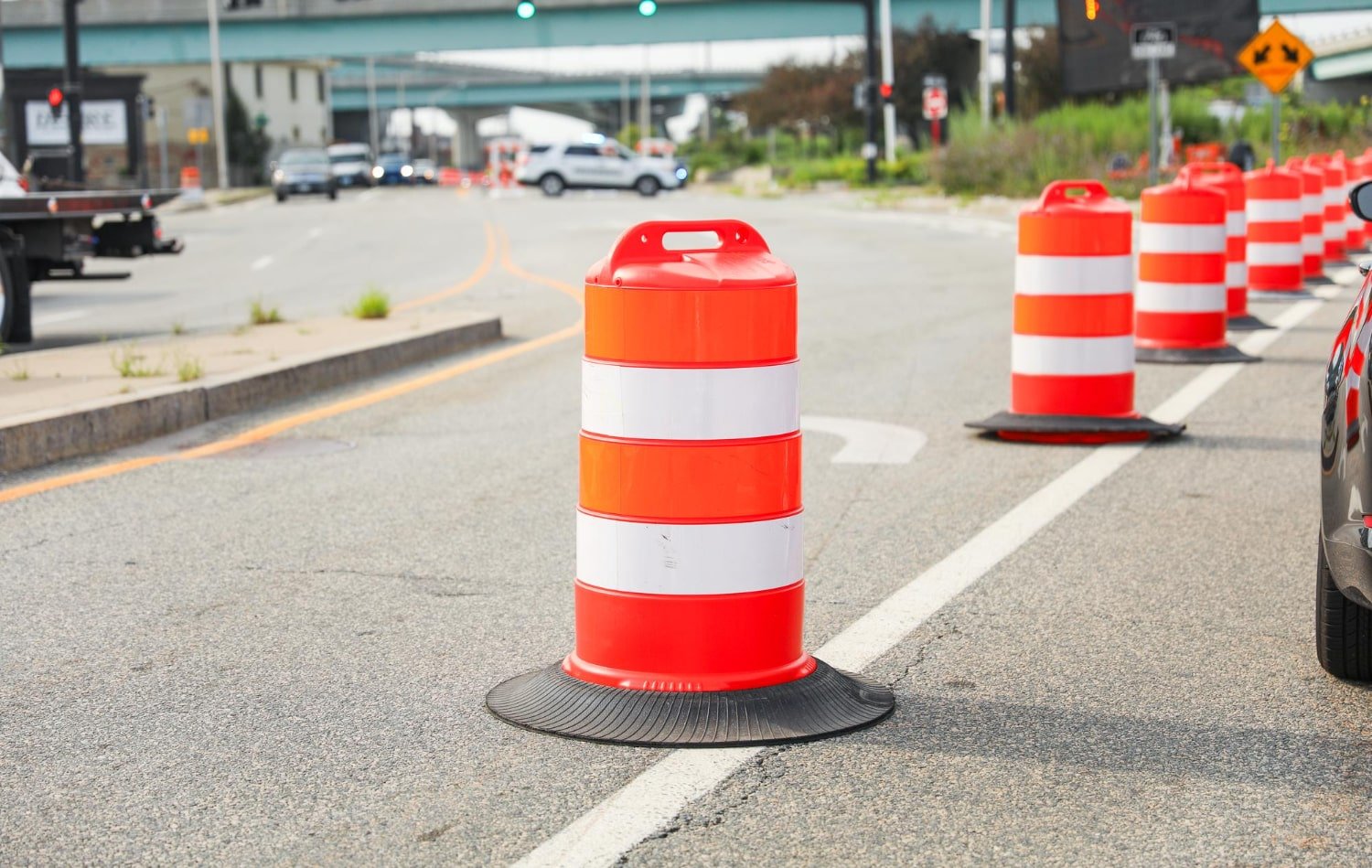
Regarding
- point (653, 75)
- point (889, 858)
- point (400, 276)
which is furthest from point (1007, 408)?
point (653, 75)

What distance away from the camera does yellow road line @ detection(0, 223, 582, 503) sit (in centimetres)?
810

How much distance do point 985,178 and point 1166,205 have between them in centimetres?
2968

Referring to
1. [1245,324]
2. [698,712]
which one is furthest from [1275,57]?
[698,712]

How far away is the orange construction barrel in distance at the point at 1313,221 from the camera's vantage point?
18625 millimetres

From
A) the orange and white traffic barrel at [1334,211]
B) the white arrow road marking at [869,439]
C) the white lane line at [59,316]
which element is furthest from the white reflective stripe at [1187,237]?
the orange and white traffic barrel at [1334,211]

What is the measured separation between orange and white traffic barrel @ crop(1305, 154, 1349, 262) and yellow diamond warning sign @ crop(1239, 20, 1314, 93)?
7.92ft

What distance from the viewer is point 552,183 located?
58469 mm

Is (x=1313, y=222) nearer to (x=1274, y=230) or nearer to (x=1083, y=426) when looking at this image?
(x=1274, y=230)

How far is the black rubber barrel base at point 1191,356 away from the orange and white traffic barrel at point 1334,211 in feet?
30.9

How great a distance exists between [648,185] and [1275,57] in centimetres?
3430

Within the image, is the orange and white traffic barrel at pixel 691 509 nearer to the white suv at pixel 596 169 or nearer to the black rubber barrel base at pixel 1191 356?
the black rubber barrel base at pixel 1191 356

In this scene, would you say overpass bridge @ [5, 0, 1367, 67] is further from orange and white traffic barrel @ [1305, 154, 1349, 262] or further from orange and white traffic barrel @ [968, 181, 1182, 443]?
orange and white traffic barrel @ [968, 181, 1182, 443]

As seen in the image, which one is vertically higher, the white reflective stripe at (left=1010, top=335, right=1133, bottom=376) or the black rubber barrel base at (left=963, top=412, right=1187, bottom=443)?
the white reflective stripe at (left=1010, top=335, right=1133, bottom=376)

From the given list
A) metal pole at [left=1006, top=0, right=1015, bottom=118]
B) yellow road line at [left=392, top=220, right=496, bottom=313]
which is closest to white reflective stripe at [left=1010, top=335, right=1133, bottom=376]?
yellow road line at [left=392, top=220, right=496, bottom=313]
